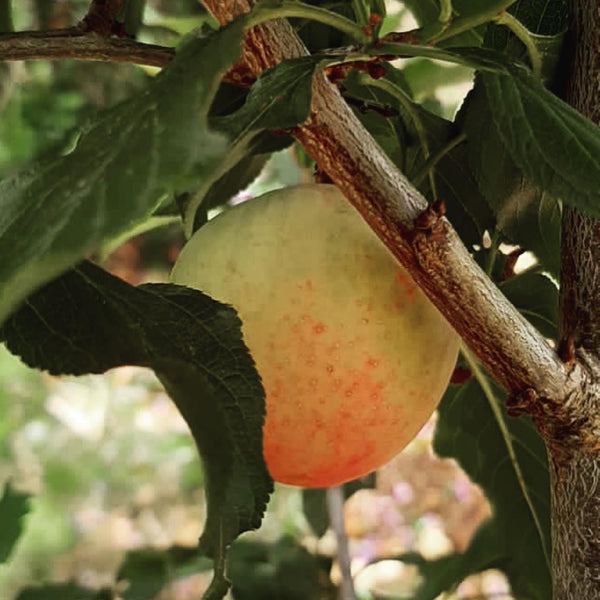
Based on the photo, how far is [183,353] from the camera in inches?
15.8

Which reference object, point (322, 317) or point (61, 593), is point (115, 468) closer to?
point (61, 593)

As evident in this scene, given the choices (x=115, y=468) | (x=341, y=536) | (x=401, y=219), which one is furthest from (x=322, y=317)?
(x=115, y=468)

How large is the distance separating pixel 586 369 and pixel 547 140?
121 millimetres

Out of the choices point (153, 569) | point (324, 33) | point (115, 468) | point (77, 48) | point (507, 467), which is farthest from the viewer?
point (115, 468)

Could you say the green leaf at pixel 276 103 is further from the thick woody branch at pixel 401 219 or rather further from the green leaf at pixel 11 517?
the green leaf at pixel 11 517

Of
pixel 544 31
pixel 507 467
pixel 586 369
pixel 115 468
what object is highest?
pixel 544 31

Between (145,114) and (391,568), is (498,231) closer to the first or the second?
(145,114)

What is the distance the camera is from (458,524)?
84.3 inches

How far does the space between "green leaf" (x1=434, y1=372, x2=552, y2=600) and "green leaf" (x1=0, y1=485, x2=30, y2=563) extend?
0.45 metres

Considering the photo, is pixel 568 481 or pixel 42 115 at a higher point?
pixel 568 481

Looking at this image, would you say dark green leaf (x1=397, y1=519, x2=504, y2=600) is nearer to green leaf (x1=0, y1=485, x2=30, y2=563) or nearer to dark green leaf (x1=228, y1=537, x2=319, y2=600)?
dark green leaf (x1=228, y1=537, x2=319, y2=600)

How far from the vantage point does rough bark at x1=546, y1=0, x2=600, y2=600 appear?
0.47 m

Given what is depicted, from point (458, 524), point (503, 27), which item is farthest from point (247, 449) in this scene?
point (458, 524)

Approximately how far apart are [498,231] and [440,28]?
13 cm
